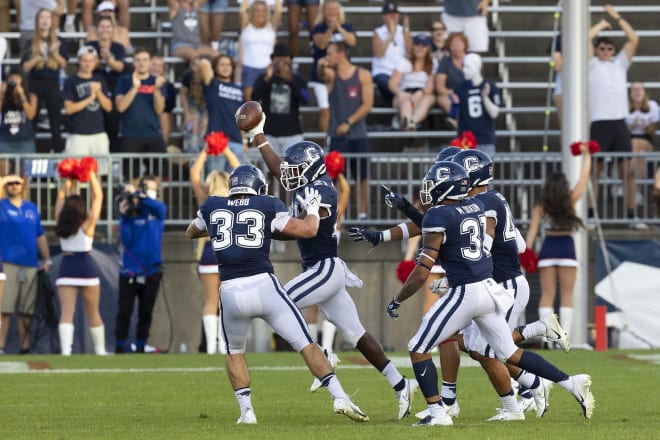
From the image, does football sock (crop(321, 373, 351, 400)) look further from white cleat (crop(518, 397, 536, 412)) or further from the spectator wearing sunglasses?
the spectator wearing sunglasses

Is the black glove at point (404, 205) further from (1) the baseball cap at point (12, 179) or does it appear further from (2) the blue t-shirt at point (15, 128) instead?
(2) the blue t-shirt at point (15, 128)

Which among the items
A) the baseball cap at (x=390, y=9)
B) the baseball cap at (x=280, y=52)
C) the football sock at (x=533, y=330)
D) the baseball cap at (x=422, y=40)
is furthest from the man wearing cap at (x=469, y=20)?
the football sock at (x=533, y=330)

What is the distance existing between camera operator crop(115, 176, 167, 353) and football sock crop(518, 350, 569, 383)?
7799mm

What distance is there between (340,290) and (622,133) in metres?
8.72

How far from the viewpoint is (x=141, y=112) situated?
58.3 ft

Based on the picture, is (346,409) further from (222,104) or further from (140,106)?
(140,106)

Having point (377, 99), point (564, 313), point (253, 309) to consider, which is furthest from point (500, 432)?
point (377, 99)

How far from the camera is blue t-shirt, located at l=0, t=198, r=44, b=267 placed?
16109 mm

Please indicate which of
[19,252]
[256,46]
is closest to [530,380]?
[19,252]

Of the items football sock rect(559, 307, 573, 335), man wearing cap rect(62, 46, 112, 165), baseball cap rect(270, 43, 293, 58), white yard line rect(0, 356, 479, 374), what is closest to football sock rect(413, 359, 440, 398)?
white yard line rect(0, 356, 479, 374)

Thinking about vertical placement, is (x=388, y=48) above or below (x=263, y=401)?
above

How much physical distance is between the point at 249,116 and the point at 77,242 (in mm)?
6053

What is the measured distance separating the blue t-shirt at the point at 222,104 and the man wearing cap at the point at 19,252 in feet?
7.85

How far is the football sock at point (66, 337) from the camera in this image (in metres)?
16.0
